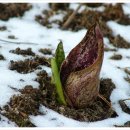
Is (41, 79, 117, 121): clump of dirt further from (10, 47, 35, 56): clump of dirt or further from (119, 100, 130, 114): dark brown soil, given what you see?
(10, 47, 35, 56): clump of dirt

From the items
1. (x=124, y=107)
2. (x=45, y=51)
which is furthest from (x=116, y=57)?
(x=124, y=107)

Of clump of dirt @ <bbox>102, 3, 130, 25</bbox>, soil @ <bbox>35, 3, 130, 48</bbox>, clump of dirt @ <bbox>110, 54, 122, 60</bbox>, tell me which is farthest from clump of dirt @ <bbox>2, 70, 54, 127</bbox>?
clump of dirt @ <bbox>102, 3, 130, 25</bbox>

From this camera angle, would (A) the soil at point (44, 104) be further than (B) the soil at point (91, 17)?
No

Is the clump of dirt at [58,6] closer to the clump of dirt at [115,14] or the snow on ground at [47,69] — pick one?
the snow on ground at [47,69]

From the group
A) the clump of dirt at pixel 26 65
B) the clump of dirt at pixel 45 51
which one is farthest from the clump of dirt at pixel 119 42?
the clump of dirt at pixel 26 65

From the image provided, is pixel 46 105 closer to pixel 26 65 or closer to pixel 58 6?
pixel 26 65

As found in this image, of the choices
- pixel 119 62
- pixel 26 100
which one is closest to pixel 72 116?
pixel 26 100
